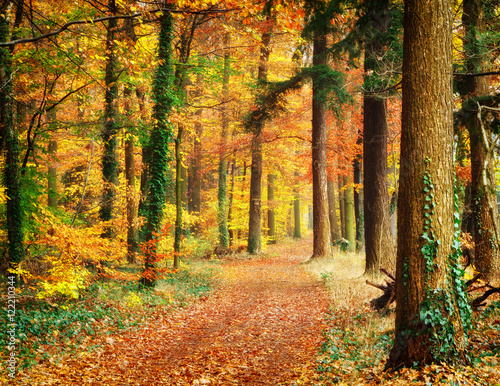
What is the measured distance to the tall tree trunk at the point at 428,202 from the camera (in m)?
4.00

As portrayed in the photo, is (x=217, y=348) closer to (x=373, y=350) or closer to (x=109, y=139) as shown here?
(x=373, y=350)

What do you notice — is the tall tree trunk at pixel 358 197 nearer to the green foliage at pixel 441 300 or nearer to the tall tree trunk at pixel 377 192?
the tall tree trunk at pixel 377 192

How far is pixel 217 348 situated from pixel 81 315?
2884mm

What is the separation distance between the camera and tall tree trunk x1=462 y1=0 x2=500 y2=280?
7523 mm

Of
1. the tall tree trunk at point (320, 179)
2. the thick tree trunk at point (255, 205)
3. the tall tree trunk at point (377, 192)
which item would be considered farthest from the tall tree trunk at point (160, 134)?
the thick tree trunk at point (255, 205)

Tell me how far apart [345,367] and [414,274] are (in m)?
1.72

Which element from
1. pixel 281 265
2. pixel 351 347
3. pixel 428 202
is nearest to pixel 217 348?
pixel 351 347

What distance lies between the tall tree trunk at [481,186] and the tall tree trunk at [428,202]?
14.0 ft

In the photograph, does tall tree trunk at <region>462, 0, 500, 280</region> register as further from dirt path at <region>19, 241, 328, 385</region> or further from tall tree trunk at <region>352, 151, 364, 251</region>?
tall tree trunk at <region>352, 151, 364, 251</region>

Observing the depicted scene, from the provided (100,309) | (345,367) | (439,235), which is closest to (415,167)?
(439,235)

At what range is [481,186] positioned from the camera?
790 centimetres

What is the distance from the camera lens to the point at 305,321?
290 inches

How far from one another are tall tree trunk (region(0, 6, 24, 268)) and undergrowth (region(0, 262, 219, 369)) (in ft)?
3.80

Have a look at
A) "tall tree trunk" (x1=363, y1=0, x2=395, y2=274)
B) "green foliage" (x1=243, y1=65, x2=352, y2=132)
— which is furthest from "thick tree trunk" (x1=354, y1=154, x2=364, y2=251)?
"tall tree trunk" (x1=363, y1=0, x2=395, y2=274)
